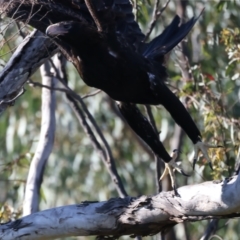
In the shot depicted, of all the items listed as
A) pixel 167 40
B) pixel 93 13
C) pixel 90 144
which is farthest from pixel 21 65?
pixel 90 144

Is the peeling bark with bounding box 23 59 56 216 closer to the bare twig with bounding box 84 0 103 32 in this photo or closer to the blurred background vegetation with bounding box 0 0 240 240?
the bare twig with bounding box 84 0 103 32

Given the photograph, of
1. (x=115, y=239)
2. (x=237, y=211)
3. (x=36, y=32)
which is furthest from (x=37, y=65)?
(x=237, y=211)

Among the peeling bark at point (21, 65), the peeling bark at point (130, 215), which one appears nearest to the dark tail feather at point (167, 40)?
the peeling bark at point (21, 65)

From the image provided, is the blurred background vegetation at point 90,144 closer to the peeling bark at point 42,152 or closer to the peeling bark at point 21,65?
the peeling bark at point 42,152

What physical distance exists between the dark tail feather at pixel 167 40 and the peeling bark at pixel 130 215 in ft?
3.95

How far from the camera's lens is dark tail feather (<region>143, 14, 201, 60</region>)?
175 inches

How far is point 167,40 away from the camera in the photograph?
14.9 feet

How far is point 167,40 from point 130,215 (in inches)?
56.3

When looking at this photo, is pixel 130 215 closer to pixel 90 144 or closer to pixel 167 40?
pixel 167 40

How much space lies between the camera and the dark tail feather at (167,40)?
14.6 ft

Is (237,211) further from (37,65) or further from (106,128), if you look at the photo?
(106,128)

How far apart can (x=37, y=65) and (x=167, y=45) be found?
2.56ft

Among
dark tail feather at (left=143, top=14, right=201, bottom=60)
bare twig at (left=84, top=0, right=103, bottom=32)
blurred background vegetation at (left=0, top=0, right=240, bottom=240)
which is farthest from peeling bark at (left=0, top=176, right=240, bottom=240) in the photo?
blurred background vegetation at (left=0, top=0, right=240, bottom=240)

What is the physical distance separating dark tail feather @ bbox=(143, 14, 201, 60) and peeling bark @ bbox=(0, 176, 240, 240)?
1.20 metres
